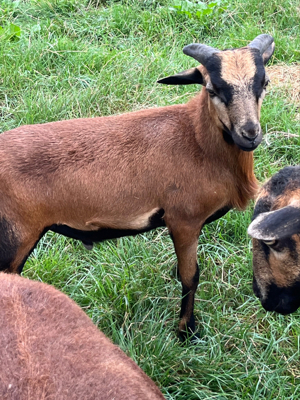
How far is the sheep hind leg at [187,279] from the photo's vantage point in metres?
3.86

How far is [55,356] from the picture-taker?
5.99 ft

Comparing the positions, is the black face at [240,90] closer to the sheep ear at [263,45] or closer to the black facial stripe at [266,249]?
the sheep ear at [263,45]

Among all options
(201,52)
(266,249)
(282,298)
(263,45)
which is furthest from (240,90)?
(282,298)

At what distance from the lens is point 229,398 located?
351 centimetres

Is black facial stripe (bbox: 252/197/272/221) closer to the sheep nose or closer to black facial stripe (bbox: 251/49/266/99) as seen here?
the sheep nose

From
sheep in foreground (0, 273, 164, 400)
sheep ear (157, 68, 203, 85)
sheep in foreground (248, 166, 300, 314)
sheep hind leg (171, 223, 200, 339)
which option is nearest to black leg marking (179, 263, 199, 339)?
sheep hind leg (171, 223, 200, 339)

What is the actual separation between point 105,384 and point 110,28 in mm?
6439

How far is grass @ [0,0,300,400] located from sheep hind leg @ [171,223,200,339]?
113 millimetres

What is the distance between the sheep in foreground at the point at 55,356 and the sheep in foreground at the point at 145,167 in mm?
1358

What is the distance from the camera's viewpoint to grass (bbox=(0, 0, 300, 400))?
3.68m

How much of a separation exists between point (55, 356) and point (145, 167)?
204 cm

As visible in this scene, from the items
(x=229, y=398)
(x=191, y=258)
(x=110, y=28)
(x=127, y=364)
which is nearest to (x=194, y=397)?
(x=229, y=398)

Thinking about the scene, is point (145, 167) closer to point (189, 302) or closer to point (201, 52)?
point (201, 52)

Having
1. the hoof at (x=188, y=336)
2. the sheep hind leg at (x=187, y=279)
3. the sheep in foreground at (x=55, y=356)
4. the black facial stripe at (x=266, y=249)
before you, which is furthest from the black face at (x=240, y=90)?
the sheep in foreground at (x=55, y=356)
